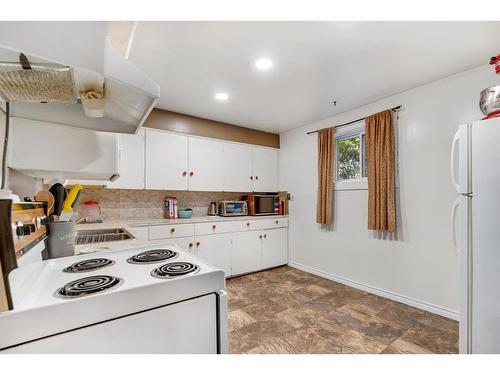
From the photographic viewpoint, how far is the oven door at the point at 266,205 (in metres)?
3.93

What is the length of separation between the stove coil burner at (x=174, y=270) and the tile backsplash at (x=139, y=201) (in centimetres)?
251

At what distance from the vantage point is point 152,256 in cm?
110

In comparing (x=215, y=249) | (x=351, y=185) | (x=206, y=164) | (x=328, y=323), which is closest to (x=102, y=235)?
(x=215, y=249)

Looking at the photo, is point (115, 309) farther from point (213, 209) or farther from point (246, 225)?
point (213, 209)

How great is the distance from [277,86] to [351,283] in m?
2.56

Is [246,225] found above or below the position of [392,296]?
above

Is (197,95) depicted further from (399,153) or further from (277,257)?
(277,257)

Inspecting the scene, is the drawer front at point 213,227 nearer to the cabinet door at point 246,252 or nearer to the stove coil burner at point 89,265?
the cabinet door at point 246,252

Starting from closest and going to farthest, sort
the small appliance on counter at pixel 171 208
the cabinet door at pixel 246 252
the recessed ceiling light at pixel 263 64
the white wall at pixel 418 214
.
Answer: the recessed ceiling light at pixel 263 64
the white wall at pixel 418 214
the small appliance on counter at pixel 171 208
the cabinet door at pixel 246 252

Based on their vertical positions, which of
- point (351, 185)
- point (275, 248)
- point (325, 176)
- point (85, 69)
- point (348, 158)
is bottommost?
point (275, 248)

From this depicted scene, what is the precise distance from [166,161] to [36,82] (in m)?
2.48

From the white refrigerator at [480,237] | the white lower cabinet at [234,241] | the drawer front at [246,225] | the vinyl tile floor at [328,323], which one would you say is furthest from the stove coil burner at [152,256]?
the drawer front at [246,225]

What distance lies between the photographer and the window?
10.3 feet

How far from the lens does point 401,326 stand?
7.03ft
